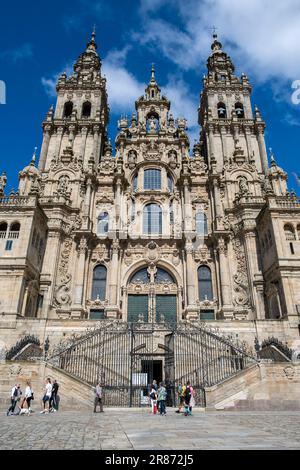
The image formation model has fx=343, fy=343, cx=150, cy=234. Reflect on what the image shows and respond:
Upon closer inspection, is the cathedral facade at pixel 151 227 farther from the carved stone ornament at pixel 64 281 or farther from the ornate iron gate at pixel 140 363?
the ornate iron gate at pixel 140 363

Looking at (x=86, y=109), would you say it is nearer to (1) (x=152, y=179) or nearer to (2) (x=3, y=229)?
(1) (x=152, y=179)

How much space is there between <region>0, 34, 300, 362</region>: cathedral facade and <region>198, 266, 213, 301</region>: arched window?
87 millimetres

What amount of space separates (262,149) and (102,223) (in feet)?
57.6

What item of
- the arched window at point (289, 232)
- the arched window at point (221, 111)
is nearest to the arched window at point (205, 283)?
the arched window at point (289, 232)

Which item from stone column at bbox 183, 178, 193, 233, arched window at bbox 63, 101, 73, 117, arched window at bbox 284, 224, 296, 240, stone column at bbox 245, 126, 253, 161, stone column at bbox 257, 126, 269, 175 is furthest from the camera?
arched window at bbox 63, 101, 73, 117

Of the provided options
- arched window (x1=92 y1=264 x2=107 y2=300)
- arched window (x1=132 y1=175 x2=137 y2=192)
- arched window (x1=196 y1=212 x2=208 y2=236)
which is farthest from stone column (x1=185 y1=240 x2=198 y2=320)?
arched window (x1=132 y1=175 x2=137 y2=192)

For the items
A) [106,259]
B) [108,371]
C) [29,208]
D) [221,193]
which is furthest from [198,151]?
[108,371]

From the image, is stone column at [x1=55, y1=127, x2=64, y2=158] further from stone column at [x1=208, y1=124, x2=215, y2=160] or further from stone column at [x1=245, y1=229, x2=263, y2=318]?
stone column at [x1=245, y1=229, x2=263, y2=318]

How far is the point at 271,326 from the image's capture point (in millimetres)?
22156

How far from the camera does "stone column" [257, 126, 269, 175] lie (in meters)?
33.3

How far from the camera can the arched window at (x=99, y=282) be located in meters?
28.8

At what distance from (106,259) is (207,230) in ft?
31.2

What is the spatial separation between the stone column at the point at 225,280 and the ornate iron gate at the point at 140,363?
6.79 meters

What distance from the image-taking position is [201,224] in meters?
31.6
